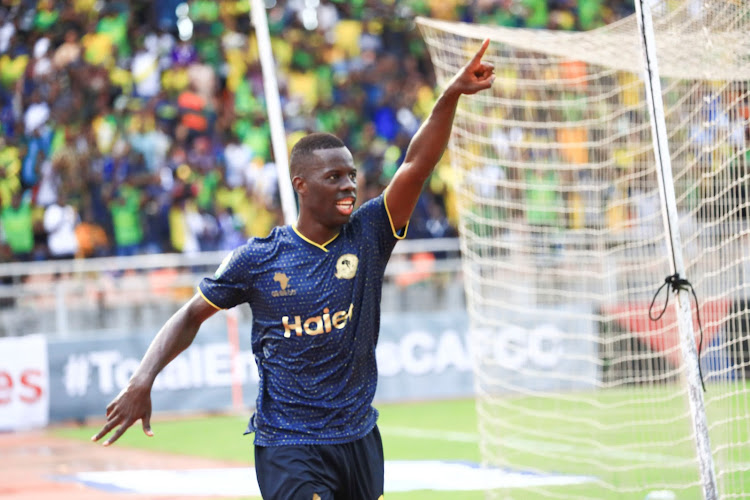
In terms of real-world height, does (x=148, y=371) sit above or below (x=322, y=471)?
above

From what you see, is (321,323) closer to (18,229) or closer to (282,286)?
(282,286)

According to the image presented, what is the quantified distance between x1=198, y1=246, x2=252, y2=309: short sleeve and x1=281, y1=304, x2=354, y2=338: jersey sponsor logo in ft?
0.96

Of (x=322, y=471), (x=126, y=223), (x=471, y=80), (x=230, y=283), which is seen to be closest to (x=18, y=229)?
(x=126, y=223)

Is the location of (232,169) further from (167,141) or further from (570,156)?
(570,156)

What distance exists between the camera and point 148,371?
4535 mm

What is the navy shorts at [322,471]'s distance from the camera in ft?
14.2

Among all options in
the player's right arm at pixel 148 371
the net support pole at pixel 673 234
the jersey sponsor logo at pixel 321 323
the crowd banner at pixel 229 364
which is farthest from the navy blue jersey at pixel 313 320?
the crowd banner at pixel 229 364

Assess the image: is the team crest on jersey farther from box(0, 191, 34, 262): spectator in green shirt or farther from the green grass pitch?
box(0, 191, 34, 262): spectator in green shirt

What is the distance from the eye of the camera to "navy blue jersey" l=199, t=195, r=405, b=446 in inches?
175

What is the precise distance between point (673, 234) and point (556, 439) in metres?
5.81

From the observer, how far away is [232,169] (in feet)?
53.3

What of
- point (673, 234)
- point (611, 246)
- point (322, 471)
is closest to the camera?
point (322, 471)

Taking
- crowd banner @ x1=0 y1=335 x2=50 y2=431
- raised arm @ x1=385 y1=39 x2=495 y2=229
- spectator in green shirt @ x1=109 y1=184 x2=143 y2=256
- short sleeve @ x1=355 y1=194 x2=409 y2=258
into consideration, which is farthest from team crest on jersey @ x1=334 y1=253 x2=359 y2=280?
spectator in green shirt @ x1=109 y1=184 x2=143 y2=256

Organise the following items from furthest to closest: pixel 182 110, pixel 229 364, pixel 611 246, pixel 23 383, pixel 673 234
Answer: pixel 182 110 → pixel 229 364 → pixel 23 383 → pixel 611 246 → pixel 673 234
